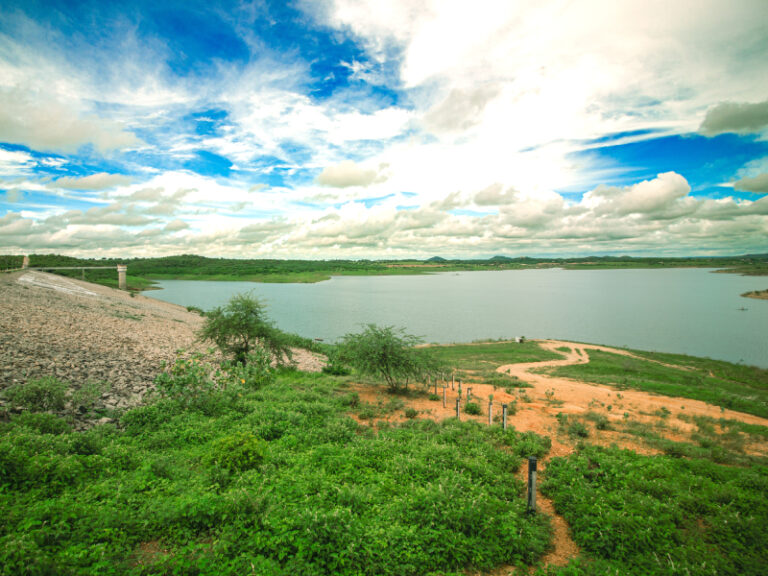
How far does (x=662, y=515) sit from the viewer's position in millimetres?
6520

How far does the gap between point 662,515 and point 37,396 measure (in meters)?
15.7

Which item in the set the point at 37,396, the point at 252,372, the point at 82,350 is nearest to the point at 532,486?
the point at 37,396

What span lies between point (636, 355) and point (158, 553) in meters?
46.6

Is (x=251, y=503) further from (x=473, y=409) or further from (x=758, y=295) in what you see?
(x=758, y=295)

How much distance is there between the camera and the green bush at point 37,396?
9.85m

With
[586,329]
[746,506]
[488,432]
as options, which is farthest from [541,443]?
[586,329]

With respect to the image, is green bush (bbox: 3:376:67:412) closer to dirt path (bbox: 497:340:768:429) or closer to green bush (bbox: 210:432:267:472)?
green bush (bbox: 210:432:267:472)

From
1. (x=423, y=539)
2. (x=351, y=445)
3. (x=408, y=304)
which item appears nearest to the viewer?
(x=423, y=539)

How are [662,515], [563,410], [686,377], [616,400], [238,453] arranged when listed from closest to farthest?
[662,515] < [238,453] < [563,410] < [616,400] < [686,377]

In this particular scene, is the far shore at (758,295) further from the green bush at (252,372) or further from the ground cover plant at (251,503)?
the green bush at (252,372)

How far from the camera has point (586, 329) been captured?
5869 cm

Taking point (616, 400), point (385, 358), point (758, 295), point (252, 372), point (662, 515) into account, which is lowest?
point (616, 400)

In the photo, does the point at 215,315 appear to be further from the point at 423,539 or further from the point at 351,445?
the point at 423,539

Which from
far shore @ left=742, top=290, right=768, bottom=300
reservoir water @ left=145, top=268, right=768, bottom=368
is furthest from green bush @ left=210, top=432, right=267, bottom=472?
far shore @ left=742, top=290, right=768, bottom=300
